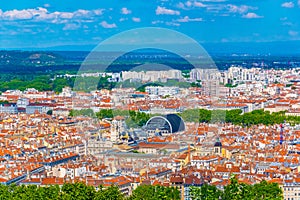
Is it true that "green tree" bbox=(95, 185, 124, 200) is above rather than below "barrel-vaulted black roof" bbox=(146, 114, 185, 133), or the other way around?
below

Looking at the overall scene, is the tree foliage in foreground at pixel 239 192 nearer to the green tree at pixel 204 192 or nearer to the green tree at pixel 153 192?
the green tree at pixel 204 192

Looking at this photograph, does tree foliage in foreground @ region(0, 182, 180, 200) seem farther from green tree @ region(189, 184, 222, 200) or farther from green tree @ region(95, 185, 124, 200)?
green tree @ region(189, 184, 222, 200)

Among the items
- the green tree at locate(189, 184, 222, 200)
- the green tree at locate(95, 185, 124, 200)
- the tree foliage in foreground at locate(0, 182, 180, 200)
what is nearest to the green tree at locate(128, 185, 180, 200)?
the tree foliage in foreground at locate(0, 182, 180, 200)

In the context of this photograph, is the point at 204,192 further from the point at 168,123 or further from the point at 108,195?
the point at 168,123

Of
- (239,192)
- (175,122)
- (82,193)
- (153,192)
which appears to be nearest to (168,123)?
(175,122)

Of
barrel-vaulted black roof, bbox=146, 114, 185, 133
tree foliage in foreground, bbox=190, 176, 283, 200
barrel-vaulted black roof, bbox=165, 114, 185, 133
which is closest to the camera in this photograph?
tree foliage in foreground, bbox=190, 176, 283, 200
